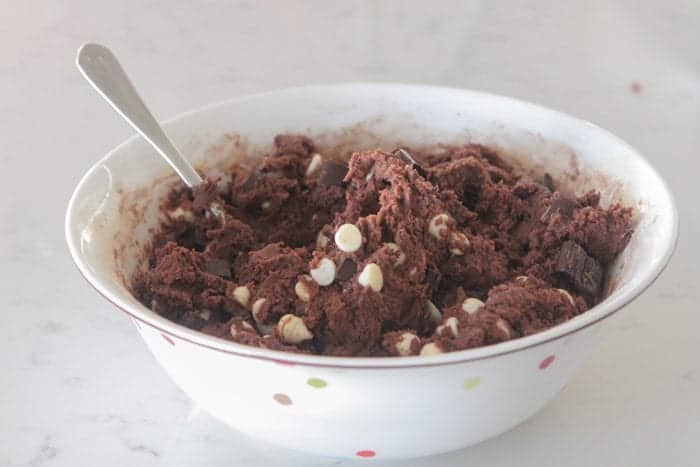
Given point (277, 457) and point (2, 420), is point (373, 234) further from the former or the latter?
point (2, 420)

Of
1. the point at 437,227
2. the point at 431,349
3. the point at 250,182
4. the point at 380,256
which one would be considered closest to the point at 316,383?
the point at 431,349

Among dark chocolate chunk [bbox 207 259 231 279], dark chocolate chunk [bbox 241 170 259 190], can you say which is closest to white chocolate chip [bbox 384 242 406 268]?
dark chocolate chunk [bbox 207 259 231 279]

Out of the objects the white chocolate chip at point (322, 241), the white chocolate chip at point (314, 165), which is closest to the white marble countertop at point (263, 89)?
the white chocolate chip at point (322, 241)

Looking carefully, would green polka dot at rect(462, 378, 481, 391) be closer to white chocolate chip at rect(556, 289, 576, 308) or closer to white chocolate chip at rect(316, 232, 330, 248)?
white chocolate chip at rect(556, 289, 576, 308)

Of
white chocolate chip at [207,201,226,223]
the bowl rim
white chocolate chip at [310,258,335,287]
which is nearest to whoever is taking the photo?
the bowl rim

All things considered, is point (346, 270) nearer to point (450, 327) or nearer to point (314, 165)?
point (450, 327)

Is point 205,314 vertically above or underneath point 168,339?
underneath

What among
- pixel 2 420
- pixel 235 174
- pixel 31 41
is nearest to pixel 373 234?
pixel 235 174
